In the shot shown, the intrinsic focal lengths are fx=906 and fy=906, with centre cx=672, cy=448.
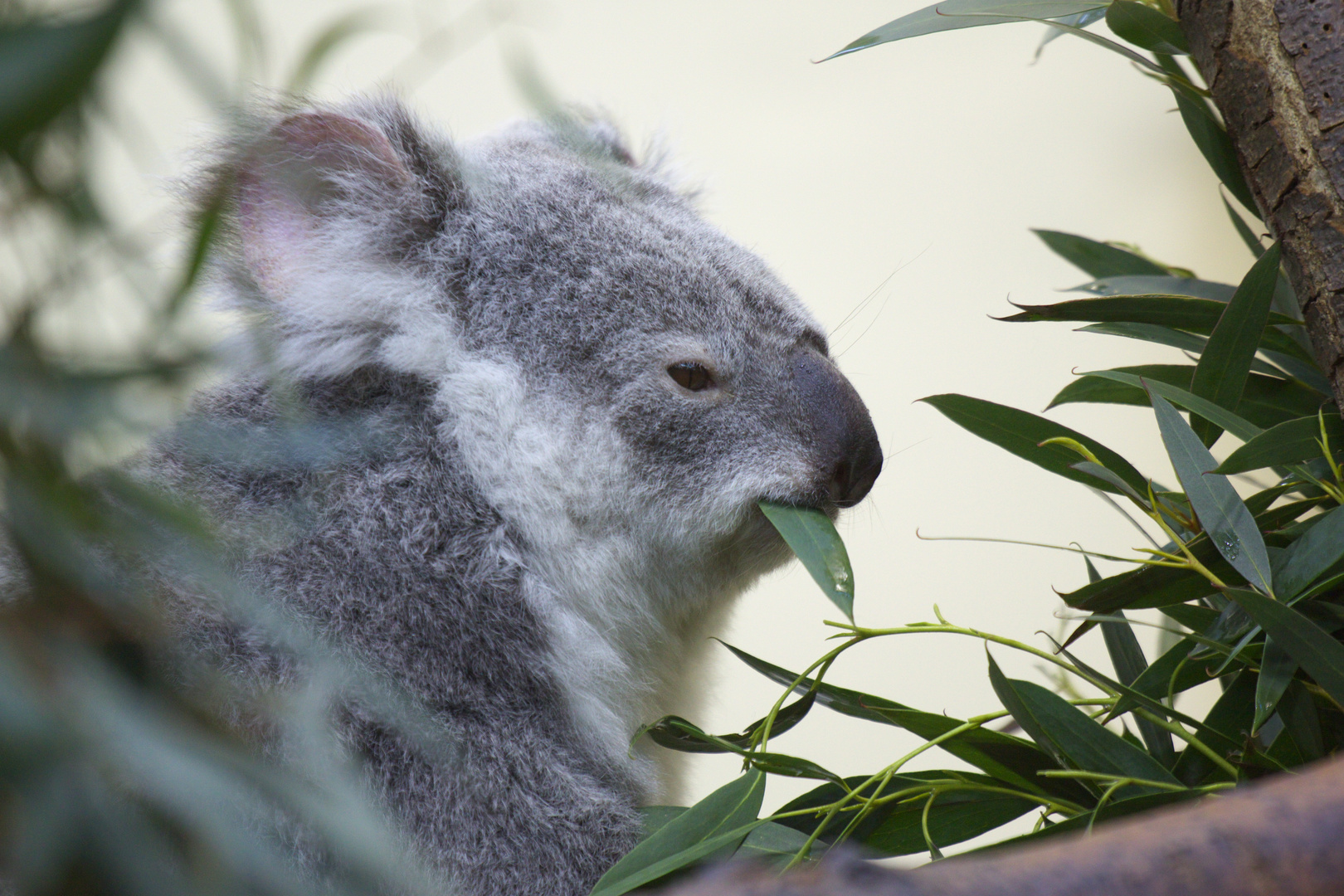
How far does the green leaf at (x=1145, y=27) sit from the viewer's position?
0.79 m

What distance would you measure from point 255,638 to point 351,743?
4.9 inches

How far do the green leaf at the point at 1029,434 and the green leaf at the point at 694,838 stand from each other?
1.19 ft

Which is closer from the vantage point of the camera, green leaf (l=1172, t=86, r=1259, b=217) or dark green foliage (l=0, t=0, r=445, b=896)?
dark green foliage (l=0, t=0, r=445, b=896)

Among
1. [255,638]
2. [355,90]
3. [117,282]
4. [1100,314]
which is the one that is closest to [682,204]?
[355,90]

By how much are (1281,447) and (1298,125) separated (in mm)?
253

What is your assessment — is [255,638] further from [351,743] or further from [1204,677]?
[1204,677]

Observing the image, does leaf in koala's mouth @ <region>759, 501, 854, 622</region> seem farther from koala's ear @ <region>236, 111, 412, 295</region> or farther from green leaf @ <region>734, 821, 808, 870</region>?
koala's ear @ <region>236, 111, 412, 295</region>

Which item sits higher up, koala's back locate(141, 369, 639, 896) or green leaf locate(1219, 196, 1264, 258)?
green leaf locate(1219, 196, 1264, 258)

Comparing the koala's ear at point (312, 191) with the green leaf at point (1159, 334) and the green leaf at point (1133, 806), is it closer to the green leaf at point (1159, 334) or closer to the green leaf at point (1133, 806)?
the green leaf at point (1159, 334)

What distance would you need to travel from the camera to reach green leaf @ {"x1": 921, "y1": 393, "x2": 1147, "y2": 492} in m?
0.80

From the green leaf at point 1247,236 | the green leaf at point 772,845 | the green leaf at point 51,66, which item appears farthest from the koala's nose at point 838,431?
the green leaf at point 51,66

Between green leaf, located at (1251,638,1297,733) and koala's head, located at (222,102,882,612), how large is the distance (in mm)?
391

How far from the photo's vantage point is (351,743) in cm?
76

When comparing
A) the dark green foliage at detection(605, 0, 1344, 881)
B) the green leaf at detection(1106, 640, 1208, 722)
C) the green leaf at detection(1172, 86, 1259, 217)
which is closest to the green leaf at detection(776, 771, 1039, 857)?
the dark green foliage at detection(605, 0, 1344, 881)
